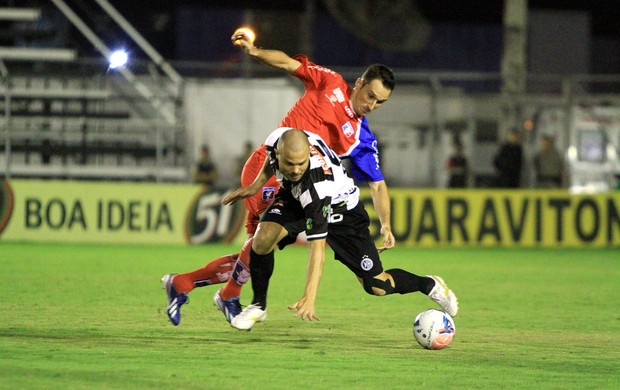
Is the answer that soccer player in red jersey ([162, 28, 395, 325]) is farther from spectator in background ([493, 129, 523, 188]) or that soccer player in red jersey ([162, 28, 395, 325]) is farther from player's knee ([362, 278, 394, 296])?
spectator in background ([493, 129, 523, 188])

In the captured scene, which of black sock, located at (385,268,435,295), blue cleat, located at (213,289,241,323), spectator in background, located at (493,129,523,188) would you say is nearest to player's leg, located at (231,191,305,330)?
blue cleat, located at (213,289,241,323)

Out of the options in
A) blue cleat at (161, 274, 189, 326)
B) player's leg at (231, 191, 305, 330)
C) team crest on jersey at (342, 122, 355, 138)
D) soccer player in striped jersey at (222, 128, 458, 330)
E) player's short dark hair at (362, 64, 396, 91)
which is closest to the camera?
soccer player in striped jersey at (222, 128, 458, 330)

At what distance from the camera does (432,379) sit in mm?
7082

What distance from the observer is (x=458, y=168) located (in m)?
22.8

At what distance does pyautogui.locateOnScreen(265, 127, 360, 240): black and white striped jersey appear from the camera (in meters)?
8.00

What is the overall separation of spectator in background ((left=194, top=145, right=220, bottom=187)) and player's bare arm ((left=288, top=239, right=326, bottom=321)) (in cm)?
1428

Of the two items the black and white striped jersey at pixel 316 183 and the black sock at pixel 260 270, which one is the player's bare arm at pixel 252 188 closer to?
the black and white striped jersey at pixel 316 183

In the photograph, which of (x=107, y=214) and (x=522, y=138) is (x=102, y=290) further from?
(x=522, y=138)

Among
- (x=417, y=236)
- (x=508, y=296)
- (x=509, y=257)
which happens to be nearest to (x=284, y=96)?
(x=417, y=236)

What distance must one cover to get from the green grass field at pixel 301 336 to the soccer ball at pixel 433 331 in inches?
3.1

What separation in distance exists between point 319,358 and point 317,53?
85.4 ft

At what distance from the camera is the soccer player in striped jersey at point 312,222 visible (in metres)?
7.86

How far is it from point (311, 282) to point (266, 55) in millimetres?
2001

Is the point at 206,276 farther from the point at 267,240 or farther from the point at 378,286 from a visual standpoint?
the point at 378,286
